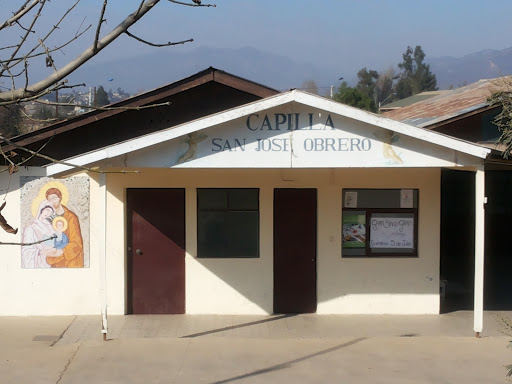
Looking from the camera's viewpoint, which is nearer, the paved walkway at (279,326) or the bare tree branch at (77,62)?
the bare tree branch at (77,62)

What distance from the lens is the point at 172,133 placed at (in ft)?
30.7

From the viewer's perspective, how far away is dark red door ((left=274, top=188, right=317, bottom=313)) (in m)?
11.6

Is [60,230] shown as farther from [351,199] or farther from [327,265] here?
[351,199]

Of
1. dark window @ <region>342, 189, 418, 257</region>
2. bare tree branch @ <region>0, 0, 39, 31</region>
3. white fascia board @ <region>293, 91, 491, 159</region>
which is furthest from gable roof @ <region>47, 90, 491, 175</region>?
bare tree branch @ <region>0, 0, 39, 31</region>

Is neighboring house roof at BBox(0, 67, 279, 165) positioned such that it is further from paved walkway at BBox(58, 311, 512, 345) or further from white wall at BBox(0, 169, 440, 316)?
paved walkway at BBox(58, 311, 512, 345)

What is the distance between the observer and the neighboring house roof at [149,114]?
11148mm

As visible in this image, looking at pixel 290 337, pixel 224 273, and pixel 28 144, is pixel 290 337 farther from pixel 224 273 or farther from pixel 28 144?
pixel 28 144

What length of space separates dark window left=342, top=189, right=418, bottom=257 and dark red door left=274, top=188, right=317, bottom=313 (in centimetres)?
59

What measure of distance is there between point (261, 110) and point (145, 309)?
4154 millimetres

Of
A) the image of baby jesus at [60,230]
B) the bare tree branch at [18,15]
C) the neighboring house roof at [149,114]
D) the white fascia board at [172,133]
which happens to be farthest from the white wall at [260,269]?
the bare tree branch at [18,15]

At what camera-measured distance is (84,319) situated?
11312 millimetres

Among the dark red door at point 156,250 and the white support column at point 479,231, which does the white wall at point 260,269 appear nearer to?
the dark red door at point 156,250

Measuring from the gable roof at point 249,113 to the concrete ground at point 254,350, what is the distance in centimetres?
258

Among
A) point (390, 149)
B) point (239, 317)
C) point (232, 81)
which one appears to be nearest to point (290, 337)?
point (239, 317)
